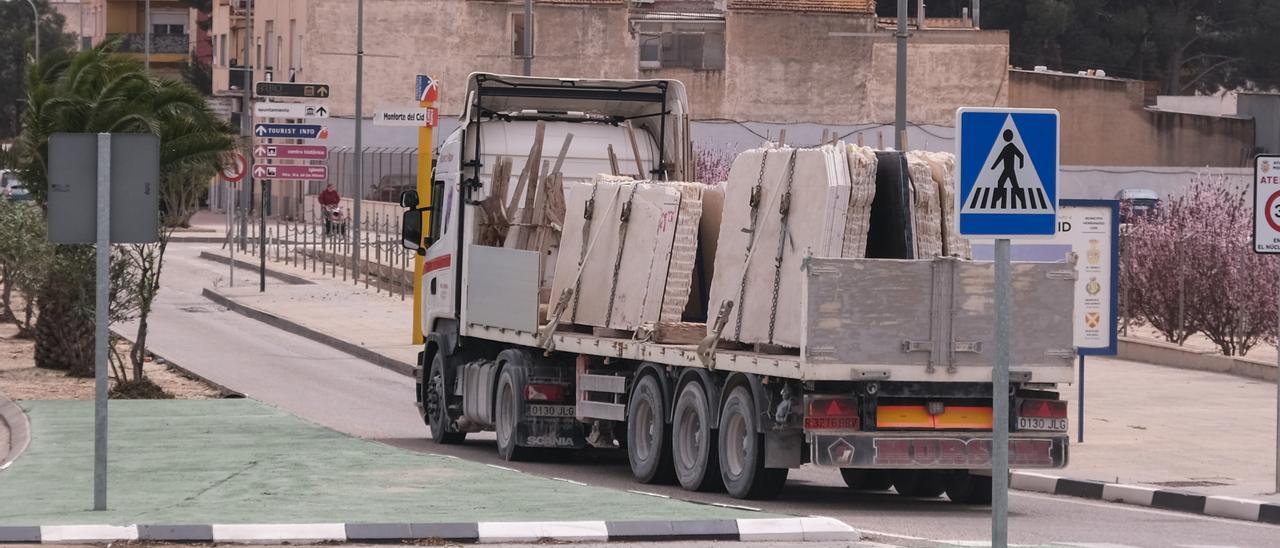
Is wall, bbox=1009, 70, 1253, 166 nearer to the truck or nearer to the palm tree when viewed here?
the palm tree

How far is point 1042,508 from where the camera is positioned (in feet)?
47.2

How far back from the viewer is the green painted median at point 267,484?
1173 cm

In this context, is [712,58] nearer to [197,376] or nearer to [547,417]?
[197,376]

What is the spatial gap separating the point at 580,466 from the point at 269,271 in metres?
31.8

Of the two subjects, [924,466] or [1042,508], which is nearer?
[924,466]

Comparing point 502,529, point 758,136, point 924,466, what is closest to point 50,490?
point 502,529

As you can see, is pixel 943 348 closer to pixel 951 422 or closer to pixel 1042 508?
pixel 951 422

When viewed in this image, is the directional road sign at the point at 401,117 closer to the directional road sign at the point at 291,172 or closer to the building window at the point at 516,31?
the directional road sign at the point at 291,172

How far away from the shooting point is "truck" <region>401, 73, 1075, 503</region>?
1316 cm

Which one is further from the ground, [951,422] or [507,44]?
[507,44]

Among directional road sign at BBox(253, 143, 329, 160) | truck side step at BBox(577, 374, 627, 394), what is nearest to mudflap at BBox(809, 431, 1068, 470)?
truck side step at BBox(577, 374, 627, 394)

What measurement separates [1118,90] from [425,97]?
141 ft

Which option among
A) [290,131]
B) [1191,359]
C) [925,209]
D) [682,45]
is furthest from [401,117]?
[682,45]

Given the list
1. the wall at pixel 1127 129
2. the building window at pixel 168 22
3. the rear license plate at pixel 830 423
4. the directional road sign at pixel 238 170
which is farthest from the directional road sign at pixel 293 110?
the building window at pixel 168 22
